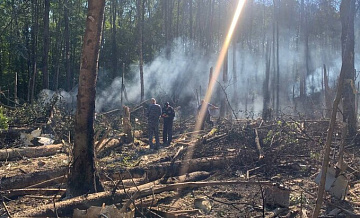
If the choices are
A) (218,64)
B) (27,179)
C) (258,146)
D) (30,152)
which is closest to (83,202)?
(27,179)

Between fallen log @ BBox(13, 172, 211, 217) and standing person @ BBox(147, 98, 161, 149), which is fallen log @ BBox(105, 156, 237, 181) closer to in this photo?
fallen log @ BBox(13, 172, 211, 217)

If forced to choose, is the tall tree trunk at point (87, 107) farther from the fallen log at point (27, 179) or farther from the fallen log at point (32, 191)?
the fallen log at point (27, 179)

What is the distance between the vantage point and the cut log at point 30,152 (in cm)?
967

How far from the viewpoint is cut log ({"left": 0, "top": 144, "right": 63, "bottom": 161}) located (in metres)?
9.67

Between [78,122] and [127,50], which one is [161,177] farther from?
[127,50]

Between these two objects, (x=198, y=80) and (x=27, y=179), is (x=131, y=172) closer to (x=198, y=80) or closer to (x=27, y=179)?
(x=27, y=179)

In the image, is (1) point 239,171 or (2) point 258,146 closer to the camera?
(1) point 239,171

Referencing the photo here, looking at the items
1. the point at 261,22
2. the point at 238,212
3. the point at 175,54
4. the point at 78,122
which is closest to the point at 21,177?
the point at 78,122

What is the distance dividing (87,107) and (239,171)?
3957 mm

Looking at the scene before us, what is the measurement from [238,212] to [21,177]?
393 centimetres

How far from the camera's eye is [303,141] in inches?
378

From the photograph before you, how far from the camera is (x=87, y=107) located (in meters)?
5.93

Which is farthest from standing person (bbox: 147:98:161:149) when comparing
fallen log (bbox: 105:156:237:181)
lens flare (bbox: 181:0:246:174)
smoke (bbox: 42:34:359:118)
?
smoke (bbox: 42:34:359:118)

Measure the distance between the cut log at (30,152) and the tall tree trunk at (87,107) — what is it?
4.66 metres
